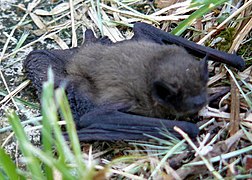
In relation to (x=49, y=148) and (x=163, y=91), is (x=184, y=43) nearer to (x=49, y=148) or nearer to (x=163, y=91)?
(x=163, y=91)

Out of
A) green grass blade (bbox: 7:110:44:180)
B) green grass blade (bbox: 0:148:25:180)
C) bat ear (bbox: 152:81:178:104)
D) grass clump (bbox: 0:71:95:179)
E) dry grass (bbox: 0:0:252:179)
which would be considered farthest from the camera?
bat ear (bbox: 152:81:178:104)

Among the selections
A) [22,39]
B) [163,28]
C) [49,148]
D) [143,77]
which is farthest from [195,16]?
[49,148]


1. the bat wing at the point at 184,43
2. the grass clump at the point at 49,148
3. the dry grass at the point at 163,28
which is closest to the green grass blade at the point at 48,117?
the grass clump at the point at 49,148

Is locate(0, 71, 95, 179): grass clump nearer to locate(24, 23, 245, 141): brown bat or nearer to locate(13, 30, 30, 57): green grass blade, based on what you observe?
locate(24, 23, 245, 141): brown bat

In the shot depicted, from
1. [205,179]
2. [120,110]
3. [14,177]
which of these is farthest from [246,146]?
[14,177]

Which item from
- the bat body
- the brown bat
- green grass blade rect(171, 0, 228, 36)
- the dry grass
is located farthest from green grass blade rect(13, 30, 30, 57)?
green grass blade rect(171, 0, 228, 36)

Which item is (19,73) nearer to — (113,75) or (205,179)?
(113,75)
